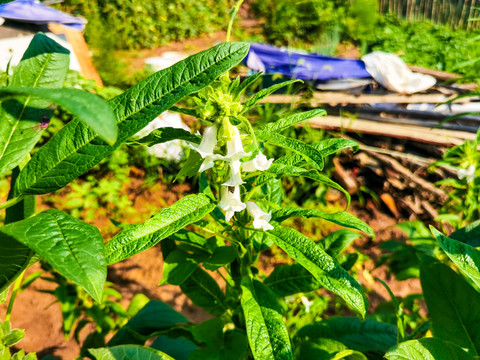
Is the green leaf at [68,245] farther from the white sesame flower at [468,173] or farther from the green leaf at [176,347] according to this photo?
the white sesame flower at [468,173]

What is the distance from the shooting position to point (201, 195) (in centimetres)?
83

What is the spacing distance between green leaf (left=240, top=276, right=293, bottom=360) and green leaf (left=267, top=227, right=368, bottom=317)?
142mm

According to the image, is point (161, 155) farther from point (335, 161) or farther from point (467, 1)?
point (467, 1)

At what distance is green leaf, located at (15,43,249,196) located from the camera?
0.51 meters

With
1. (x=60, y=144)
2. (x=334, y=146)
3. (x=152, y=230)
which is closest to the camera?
(x=60, y=144)

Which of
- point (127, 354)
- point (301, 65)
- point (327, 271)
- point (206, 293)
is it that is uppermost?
point (327, 271)

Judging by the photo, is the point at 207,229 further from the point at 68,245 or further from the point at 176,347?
the point at 176,347

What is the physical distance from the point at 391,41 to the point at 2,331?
8706mm

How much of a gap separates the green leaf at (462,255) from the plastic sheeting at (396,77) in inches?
174

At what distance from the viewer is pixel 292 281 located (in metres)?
1.01

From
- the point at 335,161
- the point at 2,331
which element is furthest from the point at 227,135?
the point at 335,161

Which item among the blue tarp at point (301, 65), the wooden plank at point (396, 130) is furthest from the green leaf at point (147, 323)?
the blue tarp at point (301, 65)

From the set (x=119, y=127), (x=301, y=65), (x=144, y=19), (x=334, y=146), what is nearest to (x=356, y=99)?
(x=301, y=65)

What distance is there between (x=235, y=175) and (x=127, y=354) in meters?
0.46
